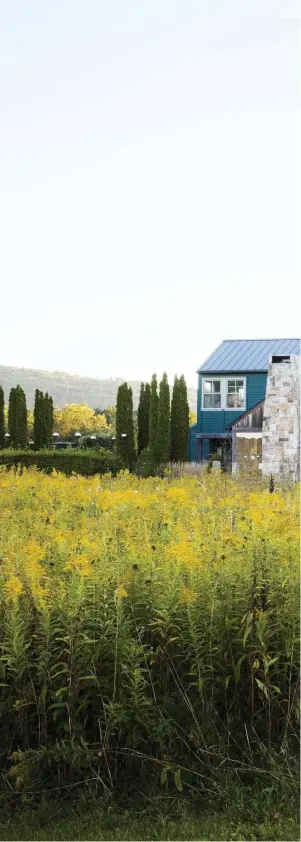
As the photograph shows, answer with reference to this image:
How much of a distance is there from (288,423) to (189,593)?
11.6 meters

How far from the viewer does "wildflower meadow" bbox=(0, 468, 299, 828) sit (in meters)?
3.76

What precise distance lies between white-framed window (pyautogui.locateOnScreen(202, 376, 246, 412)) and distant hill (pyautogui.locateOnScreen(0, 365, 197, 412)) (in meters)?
77.6

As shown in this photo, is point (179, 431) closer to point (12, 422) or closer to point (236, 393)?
point (236, 393)

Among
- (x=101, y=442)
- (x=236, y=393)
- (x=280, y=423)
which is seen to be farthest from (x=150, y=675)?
(x=101, y=442)

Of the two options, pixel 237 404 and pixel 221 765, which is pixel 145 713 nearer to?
pixel 221 765

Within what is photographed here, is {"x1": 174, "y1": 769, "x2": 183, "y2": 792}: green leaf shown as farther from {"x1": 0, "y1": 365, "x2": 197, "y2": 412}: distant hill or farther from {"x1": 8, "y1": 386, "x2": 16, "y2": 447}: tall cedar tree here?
{"x1": 0, "y1": 365, "x2": 197, "y2": 412}: distant hill

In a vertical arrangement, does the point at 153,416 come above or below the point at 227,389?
below

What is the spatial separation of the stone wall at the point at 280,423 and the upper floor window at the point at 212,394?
17.6 meters

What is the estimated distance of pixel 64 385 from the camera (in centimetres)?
11812

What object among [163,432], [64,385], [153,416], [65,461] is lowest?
[65,461]

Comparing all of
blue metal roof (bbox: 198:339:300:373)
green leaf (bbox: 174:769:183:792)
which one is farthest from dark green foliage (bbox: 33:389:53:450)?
green leaf (bbox: 174:769:183:792)

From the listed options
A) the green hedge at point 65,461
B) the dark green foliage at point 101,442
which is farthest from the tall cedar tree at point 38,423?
the green hedge at point 65,461

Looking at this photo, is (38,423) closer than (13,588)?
No

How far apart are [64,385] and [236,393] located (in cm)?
8713
